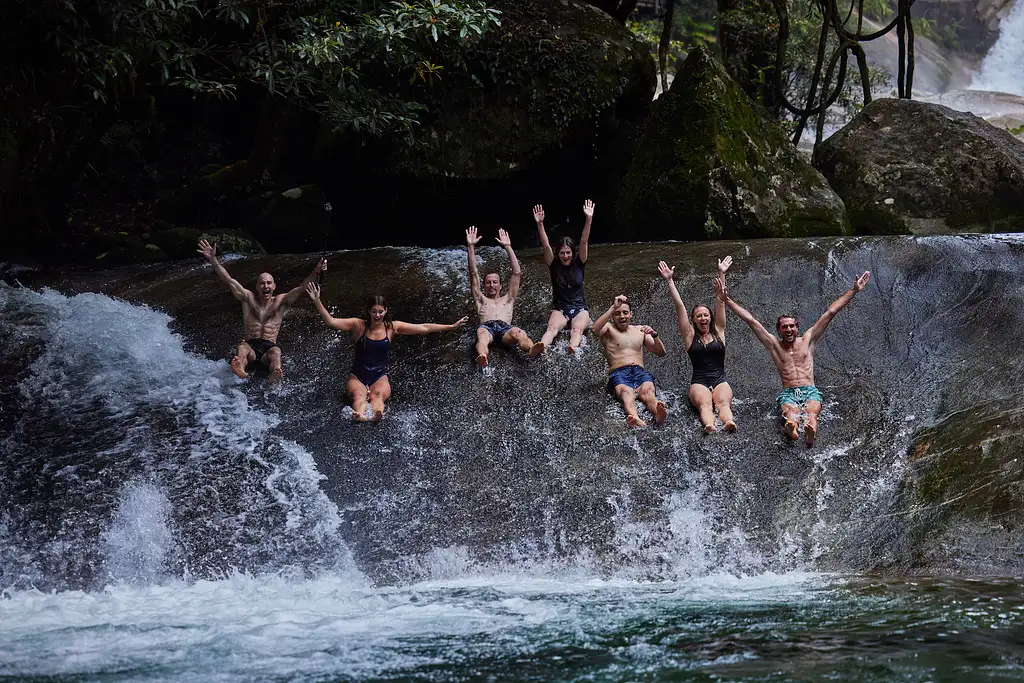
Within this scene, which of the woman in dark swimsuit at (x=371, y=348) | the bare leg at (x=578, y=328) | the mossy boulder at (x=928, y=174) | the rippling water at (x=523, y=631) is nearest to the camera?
the rippling water at (x=523, y=631)

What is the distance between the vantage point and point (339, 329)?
804 centimetres

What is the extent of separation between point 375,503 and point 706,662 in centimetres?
303

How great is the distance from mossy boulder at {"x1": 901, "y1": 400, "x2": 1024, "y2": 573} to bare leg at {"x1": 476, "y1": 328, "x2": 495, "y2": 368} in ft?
10.8

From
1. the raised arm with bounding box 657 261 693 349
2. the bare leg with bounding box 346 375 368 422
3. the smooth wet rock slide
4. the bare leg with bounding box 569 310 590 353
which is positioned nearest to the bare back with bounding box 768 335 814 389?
the smooth wet rock slide

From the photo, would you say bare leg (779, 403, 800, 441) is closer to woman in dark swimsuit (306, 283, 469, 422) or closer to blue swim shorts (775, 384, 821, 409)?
blue swim shorts (775, 384, 821, 409)

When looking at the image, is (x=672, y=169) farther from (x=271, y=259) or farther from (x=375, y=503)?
(x=375, y=503)

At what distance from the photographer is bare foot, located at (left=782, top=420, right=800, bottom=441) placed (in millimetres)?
7027

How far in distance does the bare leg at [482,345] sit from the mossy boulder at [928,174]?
19.7 feet

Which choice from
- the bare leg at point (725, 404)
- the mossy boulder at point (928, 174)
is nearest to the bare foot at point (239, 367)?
the bare leg at point (725, 404)

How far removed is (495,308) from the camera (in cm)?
832

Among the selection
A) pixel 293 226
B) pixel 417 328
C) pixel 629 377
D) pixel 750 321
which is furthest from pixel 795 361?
pixel 293 226

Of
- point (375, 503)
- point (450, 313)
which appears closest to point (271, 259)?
point (450, 313)

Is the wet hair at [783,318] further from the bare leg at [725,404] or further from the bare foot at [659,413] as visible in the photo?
the bare foot at [659,413]

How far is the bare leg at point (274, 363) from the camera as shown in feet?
26.0
